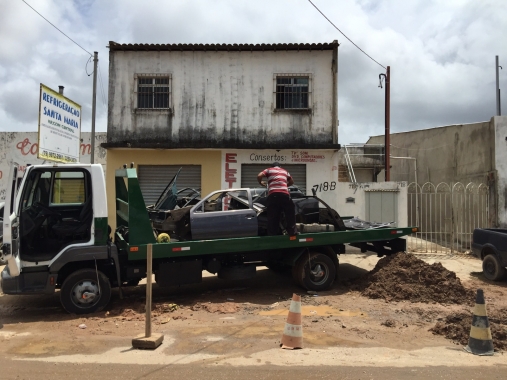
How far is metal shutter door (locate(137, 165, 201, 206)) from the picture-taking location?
1475 centimetres

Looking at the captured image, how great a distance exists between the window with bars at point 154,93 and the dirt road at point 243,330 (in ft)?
26.0

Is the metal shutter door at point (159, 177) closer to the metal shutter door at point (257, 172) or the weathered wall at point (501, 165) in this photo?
the metal shutter door at point (257, 172)

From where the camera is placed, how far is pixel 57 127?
9047 millimetres

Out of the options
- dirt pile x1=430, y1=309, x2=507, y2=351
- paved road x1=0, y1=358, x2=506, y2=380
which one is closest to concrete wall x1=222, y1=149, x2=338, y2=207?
dirt pile x1=430, y1=309, x2=507, y2=351

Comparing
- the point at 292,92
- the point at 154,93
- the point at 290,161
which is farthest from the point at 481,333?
the point at 154,93

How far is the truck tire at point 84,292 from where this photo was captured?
6.67 m

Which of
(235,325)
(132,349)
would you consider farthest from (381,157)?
(132,349)

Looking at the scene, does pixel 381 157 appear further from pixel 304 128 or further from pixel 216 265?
pixel 216 265

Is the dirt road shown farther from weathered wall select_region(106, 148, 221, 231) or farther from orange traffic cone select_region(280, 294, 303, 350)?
weathered wall select_region(106, 148, 221, 231)

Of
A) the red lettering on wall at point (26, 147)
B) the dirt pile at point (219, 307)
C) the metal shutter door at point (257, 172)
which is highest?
the red lettering on wall at point (26, 147)

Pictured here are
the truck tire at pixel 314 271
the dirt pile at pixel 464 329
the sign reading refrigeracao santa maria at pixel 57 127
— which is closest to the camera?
the dirt pile at pixel 464 329

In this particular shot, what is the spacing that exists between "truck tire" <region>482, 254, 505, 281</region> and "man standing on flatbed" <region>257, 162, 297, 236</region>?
4.67m

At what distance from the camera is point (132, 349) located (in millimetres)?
5223

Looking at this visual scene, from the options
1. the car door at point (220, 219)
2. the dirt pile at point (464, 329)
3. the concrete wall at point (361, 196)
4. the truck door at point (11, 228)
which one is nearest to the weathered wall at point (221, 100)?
the concrete wall at point (361, 196)
